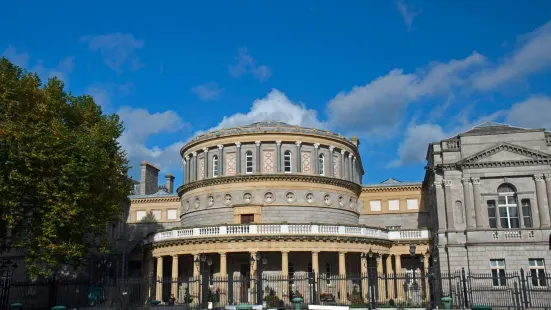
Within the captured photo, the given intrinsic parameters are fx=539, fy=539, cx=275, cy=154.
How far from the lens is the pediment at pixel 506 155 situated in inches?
1465

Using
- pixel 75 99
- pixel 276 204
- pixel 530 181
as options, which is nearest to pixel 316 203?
pixel 276 204

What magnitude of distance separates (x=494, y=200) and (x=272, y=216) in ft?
55.4

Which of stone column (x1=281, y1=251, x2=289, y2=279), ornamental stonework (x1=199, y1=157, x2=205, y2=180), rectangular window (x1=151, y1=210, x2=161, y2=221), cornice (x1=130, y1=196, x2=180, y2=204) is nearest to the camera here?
stone column (x1=281, y1=251, x2=289, y2=279)

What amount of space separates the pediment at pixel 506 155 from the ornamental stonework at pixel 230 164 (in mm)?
18362

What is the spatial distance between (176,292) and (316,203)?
13425mm

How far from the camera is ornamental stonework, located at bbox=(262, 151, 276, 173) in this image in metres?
45.2

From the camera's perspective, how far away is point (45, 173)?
31297mm

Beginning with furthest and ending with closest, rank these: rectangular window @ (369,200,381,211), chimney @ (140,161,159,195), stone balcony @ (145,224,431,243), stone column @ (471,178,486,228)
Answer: chimney @ (140,161,159,195) < rectangular window @ (369,200,381,211) < stone balcony @ (145,224,431,243) < stone column @ (471,178,486,228)

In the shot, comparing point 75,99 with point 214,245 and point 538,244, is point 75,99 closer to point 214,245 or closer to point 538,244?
point 214,245

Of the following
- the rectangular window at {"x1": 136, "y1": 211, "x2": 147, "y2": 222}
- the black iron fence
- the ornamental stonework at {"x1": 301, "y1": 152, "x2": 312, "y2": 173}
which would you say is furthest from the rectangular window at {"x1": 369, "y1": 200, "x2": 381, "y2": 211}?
the rectangular window at {"x1": 136, "y1": 211, "x2": 147, "y2": 222}

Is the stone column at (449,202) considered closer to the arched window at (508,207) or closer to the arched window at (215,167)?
the arched window at (508,207)

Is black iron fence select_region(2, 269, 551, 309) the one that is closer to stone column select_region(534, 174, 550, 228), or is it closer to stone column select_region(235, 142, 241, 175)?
stone column select_region(534, 174, 550, 228)

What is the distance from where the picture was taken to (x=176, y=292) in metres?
42.9

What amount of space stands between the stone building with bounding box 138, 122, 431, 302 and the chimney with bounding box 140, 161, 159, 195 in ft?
40.4
